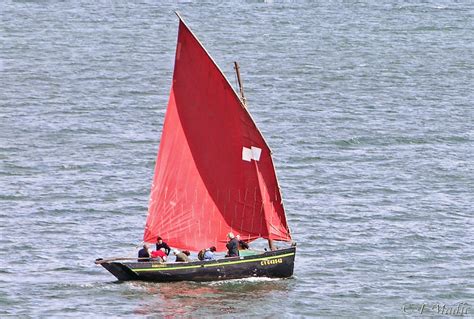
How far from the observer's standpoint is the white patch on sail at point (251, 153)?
68375 mm

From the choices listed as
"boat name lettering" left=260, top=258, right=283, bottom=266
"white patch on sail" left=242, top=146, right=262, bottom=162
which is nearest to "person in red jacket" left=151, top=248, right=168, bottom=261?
"boat name lettering" left=260, top=258, right=283, bottom=266

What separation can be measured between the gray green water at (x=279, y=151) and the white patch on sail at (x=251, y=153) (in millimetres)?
5871

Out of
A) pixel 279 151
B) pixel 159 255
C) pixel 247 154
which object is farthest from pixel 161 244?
pixel 279 151

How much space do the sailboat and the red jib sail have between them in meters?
0.05

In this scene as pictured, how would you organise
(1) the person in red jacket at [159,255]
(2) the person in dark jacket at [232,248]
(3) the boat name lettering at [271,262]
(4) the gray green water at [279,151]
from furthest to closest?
(4) the gray green water at [279,151] → (3) the boat name lettering at [271,262] → (2) the person in dark jacket at [232,248] → (1) the person in red jacket at [159,255]

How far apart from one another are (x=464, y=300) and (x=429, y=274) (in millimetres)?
5112

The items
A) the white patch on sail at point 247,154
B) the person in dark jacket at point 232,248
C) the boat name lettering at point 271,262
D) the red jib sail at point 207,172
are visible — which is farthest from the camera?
the white patch on sail at point 247,154

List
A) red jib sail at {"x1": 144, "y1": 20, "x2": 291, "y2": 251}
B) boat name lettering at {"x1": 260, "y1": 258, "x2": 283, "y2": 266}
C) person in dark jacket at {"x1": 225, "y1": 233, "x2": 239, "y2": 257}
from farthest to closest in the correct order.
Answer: red jib sail at {"x1": 144, "y1": 20, "x2": 291, "y2": 251}, boat name lettering at {"x1": 260, "y1": 258, "x2": 283, "y2": 266}, person in dark jacket at {"x1": 225, "y1": 233, "x2": 239, "y2": 257}

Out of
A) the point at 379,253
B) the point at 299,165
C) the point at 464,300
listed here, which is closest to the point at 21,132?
the point at 299,165

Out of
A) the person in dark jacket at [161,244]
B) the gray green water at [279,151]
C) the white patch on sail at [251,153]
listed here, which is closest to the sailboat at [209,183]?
the white patch on sail at [251,153]

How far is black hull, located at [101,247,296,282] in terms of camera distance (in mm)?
67000

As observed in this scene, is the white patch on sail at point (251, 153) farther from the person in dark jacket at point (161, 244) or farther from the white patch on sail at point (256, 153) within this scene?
the person in dark jacket at point (161, 244)

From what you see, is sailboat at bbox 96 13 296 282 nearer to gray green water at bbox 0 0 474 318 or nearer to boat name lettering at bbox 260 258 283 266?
boat name lettering at bbox 260 258 283 266

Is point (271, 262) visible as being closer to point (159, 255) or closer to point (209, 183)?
point (209, 183)
